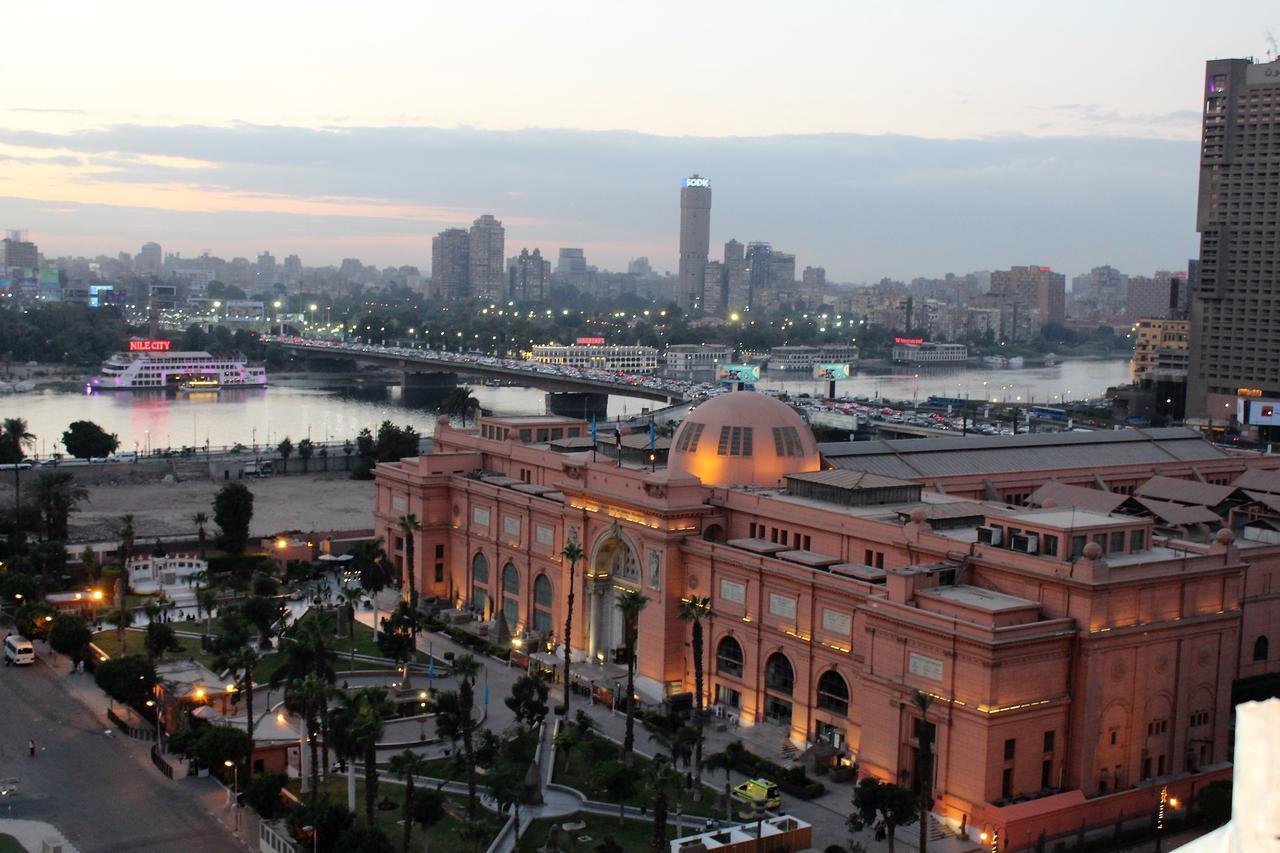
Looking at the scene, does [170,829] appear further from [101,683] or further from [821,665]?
[821,665]

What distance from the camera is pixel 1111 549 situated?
29.6 m

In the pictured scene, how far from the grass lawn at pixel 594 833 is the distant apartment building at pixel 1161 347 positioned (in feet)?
304

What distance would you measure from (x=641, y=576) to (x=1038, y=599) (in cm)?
1168

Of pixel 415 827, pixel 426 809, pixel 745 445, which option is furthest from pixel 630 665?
pixel 745 445

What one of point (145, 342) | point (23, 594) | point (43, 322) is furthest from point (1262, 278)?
point (43, 322)

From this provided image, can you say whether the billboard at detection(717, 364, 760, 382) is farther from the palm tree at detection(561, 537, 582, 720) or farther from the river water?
the palm tree at detection(561, 537, 582, 720)

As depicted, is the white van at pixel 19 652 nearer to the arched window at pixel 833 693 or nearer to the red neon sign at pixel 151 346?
the arched window at pixel 833 693

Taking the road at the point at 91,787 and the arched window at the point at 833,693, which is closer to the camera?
the road at the point at 91,787

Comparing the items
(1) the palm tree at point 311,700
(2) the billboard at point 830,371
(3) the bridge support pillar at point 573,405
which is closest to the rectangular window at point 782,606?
(1) the palm tree at point 311,700

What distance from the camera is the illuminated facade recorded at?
89.5 feet

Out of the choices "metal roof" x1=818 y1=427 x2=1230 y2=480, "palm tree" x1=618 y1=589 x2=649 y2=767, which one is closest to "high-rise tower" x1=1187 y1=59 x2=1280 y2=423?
"metal roof" x1=818 y1=427 x2=1230 y2=480

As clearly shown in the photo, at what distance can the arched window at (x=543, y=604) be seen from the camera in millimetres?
41031

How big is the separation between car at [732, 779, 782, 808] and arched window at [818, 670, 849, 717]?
3735mm

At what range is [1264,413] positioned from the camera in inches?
3497
